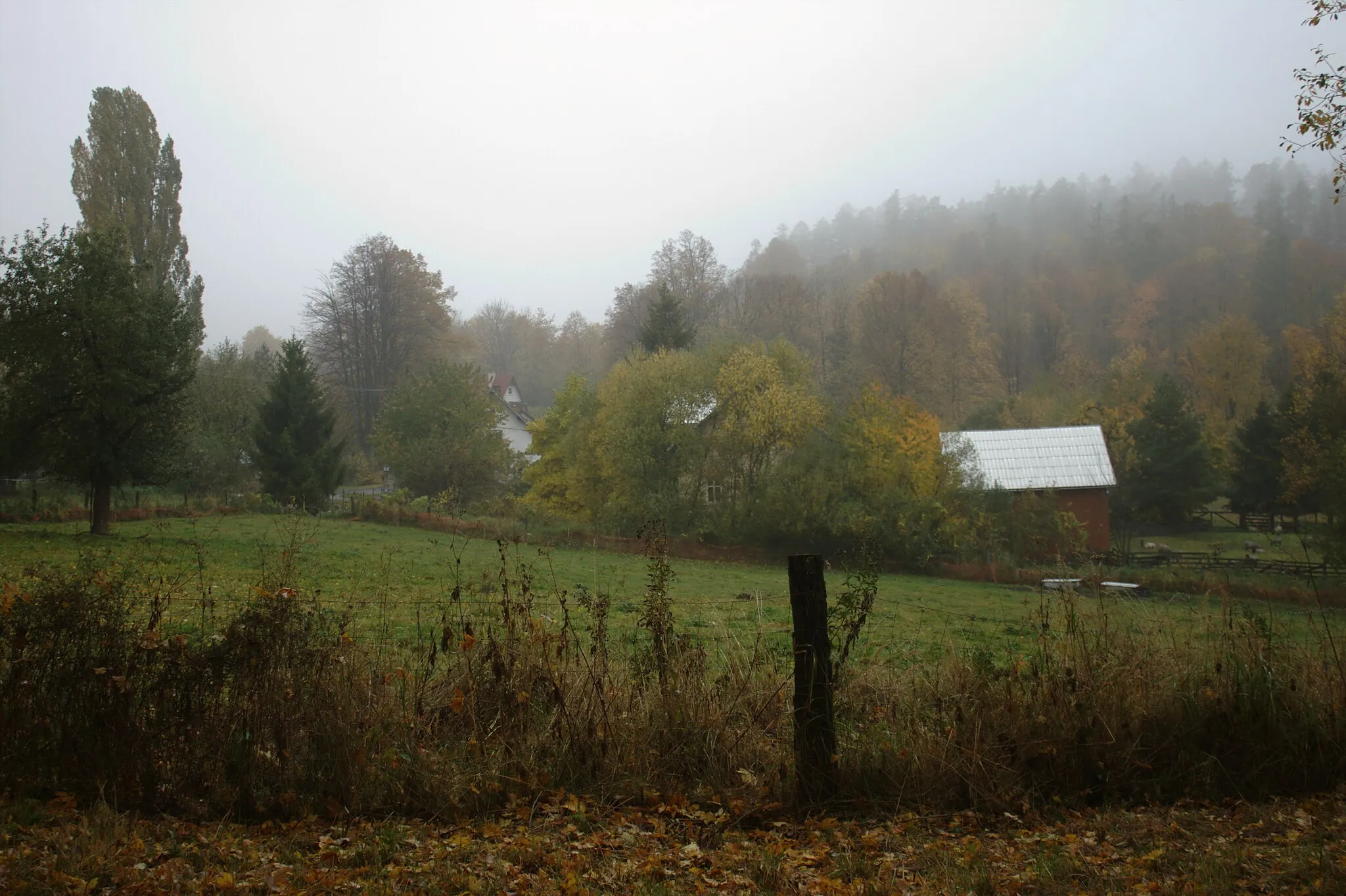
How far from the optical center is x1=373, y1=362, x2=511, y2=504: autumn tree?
46.8 meters

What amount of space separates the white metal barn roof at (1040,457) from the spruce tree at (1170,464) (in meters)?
5.08

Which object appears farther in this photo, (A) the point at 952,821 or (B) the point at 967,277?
(B) the point at 967,277

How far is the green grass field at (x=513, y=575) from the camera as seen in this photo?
24.8ft

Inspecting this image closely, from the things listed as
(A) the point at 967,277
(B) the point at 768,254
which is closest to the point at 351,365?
(B) the point at 768,254

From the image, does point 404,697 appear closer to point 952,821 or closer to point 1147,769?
point 952,821

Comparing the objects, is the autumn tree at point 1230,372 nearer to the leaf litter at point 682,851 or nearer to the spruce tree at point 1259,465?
the spruce tree at point 1259,465

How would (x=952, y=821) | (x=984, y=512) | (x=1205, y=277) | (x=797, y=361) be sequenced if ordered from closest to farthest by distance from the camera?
(x=952, y=821), (x=984, y=512), (x=797, y=361), (x=1205, y=277)

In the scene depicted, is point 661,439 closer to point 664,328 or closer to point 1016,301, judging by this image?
point 664,328

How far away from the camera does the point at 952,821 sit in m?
5.48

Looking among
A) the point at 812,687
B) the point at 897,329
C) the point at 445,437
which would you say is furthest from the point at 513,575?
the point at 897,329

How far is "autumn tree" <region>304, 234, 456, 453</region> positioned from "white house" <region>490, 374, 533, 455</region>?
6957mm

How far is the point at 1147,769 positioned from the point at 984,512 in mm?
32192

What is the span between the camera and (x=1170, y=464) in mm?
46625

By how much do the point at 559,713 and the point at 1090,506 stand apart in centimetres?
4172
